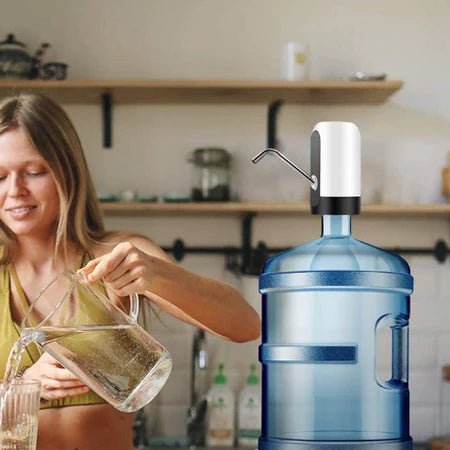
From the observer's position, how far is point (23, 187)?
1.52 m

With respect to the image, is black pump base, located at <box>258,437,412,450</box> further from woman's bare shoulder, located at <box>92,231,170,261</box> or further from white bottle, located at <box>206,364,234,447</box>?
white bottle, located at <box>206,364,234,447</box>

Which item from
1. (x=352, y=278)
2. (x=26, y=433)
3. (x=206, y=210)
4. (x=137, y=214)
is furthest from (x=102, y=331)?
(x=137, y=214)

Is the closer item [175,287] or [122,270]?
[122,270]

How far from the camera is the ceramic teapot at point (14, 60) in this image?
2748 millimetres

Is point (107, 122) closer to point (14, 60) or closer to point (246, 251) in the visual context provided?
point (14, 60)

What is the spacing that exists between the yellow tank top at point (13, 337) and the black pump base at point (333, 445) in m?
0.78

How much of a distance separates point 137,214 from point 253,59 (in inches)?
26.8

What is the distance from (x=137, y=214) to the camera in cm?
289

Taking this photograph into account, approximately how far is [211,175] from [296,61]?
470 millimetres

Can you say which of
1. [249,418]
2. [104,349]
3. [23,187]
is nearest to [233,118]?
[249,418]

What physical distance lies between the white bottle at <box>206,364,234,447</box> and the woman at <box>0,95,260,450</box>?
1107 millimetres

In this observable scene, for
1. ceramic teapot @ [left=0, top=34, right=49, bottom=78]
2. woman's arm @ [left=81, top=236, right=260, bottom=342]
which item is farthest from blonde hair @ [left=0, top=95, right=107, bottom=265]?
ceramic teapot @ [left=0, top=34, right=49, bottom=78]

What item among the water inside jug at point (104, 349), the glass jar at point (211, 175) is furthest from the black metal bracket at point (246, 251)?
the water inside jug at point (104, 349)

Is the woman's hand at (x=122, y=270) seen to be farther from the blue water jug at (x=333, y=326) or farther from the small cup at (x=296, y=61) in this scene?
the small cup at (x=296, y=61)
